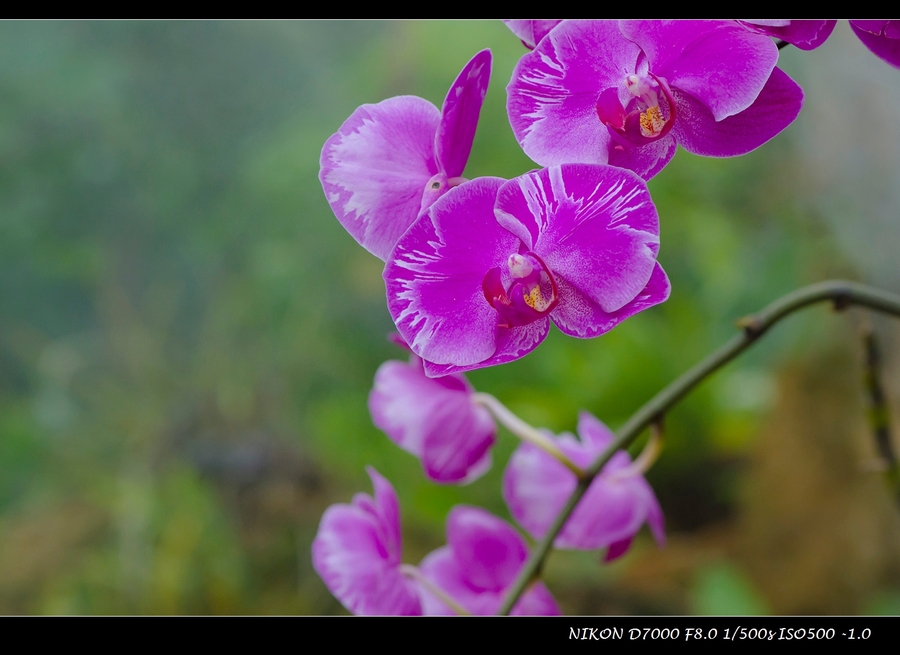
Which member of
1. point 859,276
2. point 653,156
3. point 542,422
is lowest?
point 542,422

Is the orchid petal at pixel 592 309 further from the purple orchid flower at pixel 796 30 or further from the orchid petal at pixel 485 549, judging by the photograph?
the orchid petal at pixel 485 549

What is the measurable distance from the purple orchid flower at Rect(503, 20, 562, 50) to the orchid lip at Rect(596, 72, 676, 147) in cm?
4

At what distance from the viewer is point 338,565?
0.32 meters

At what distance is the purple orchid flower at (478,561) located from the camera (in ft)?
1.20

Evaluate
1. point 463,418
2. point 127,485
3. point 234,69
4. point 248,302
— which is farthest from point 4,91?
point 463,418

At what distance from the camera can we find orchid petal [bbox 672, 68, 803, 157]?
22 cm

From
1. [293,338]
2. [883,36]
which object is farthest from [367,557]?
[293,338]

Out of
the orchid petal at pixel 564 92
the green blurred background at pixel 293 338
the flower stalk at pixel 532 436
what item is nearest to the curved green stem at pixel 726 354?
the flower stalk at pixel 532 436

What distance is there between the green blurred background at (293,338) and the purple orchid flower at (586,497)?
41.8 inches

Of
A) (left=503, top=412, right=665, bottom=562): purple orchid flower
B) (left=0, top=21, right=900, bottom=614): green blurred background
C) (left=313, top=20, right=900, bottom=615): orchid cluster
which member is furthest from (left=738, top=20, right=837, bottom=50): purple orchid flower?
(left=0, top=21, right=900, bottom=614): green blurred background

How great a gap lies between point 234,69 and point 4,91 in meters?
0.50

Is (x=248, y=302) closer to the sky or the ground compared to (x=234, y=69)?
closer to the ground

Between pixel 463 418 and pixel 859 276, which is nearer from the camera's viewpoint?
pixel 463 418

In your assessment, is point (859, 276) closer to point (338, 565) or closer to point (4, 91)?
point (338, 565)
